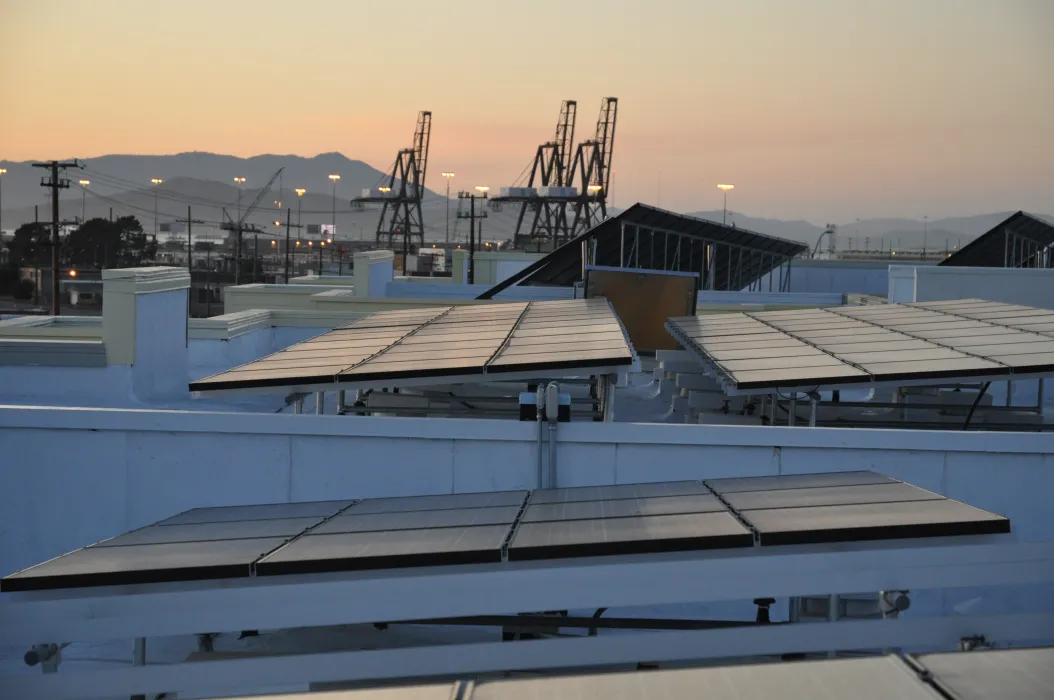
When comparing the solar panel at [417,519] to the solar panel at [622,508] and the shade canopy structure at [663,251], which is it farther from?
the shade canopy structure at [663,251]

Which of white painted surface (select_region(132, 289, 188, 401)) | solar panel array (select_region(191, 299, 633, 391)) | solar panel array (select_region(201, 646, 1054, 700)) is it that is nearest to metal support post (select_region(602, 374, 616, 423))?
solar panel array (select_region(191, 299, 633, 391))

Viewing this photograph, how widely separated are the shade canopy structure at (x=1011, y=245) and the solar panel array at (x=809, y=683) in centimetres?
3441

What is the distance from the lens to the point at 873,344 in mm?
11750

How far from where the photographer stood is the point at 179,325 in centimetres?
1719

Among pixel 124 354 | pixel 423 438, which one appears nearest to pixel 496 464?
pixel 423 438

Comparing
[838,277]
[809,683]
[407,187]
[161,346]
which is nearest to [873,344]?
[809,683]

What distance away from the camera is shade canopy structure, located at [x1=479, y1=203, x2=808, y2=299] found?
3120cm

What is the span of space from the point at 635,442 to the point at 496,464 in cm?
120

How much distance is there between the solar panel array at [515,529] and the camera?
16.1 ft

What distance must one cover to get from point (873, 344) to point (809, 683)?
892 cm

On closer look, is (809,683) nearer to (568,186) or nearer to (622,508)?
(622,508)

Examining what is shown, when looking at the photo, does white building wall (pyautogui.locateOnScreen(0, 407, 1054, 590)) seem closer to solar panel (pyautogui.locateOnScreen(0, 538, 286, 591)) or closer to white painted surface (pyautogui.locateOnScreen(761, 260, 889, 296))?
solar panel (pyautogui.locateOnScreen(0, 538, 286, 591))

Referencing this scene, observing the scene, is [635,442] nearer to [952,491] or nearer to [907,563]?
[952,491]

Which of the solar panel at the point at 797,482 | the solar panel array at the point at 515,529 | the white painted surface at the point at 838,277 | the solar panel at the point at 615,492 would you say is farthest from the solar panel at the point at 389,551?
the white painted surface at the point at 838,277
